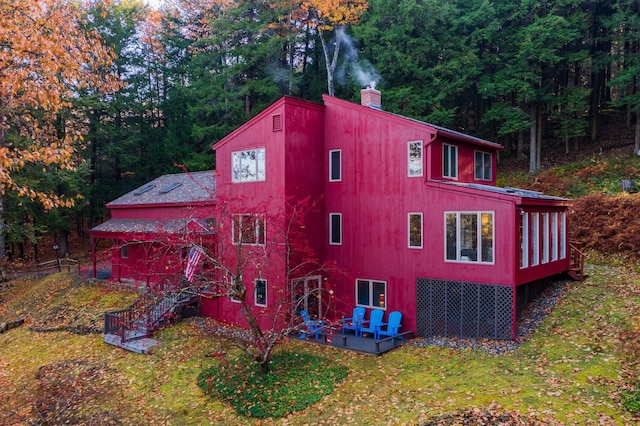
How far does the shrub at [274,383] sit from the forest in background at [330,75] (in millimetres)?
20764

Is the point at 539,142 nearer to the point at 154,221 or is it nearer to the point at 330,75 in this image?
the point at 330,75

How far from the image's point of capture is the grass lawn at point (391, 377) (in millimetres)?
9688

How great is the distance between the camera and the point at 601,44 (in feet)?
105

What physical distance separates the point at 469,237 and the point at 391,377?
17.4 ft

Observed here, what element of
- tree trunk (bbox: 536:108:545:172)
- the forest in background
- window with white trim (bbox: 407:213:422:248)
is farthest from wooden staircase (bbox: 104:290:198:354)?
tree trunk (bbox: 536:108:545:172)

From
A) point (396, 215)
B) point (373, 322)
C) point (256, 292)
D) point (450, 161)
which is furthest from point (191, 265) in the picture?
point (450, 161)

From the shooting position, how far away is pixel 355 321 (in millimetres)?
15789

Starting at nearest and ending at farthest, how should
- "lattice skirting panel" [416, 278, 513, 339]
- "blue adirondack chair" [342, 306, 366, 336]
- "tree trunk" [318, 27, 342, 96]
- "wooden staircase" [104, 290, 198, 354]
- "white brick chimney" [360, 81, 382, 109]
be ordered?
"lattice skirting panel" [416, 278, 513, 339], "blue adirondack chair" [342, 306, 366, 336], "wooden staircase" [104, 290, 198, 354], "white brick chimney" [360, 81, 382, 109], "tree trunk" [318, 27, 342, 96]

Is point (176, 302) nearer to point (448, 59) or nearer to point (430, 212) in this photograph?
point (430, 212)

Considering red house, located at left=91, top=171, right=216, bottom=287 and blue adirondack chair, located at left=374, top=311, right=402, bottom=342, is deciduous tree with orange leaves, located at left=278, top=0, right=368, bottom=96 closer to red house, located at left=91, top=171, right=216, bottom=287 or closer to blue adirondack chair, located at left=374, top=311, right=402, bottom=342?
red house, located at left=91, top=171, right=216, bottom=287

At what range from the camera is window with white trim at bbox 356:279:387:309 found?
15.9m

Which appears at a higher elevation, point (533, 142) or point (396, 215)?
point (533, 142)

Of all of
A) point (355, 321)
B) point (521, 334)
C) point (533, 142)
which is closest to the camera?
point (521, 334)

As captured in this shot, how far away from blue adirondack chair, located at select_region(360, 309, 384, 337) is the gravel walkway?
1.42 m
